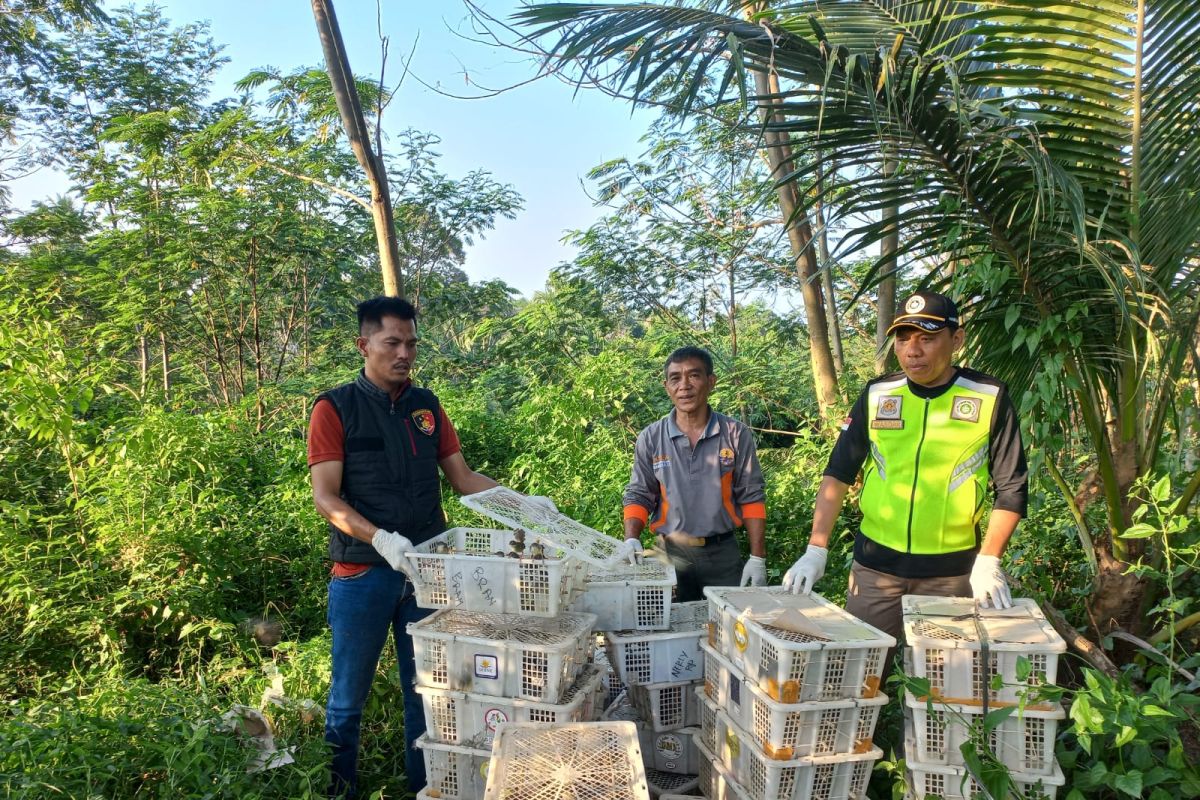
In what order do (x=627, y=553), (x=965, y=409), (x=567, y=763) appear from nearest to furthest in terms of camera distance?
(x=567, y=763), (x=965, y=409), (x=627, y=553)

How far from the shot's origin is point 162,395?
7668 mm

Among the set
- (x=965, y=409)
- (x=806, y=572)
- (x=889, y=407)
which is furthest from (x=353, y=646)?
(x=965, y=409)

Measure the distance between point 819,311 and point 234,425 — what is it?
16.7ft

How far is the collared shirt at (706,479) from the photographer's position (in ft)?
11.6

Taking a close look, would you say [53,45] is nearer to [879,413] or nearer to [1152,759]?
[879,413]

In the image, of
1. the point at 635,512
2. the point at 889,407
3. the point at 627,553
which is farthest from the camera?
the point at 635,512

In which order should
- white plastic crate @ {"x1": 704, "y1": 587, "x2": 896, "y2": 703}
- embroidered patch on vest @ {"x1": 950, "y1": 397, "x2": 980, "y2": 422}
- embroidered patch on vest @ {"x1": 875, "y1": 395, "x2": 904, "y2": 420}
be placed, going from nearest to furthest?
white plastic crate @ {"x1": 704, "y1": 587, "x2": 896, "y2": 703}, embroidered patch on vest @ {"x1": 950, "y1": 397, "x2": 980, "y2": 422}, embroidered patch on vest @ {"x1": 875, "y1": 395, "x2": 904, "y2": 420}

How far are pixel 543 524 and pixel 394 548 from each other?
1.79 feet

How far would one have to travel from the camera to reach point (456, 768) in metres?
2.69

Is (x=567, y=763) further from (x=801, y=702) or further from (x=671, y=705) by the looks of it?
(x=671, y=705)

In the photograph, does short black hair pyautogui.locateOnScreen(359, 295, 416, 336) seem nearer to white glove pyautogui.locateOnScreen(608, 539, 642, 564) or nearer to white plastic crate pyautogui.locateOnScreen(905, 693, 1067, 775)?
white glove pyautogui.locateOnScreen(608, 539, 642, 564)

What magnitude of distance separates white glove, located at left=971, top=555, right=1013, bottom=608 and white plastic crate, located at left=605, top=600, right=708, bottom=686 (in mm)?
1045

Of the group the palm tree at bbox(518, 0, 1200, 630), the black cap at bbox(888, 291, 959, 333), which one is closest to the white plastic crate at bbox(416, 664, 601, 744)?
the black cap at bbox(888, 291, 959, 333)

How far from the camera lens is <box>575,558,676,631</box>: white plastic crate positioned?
306cm
